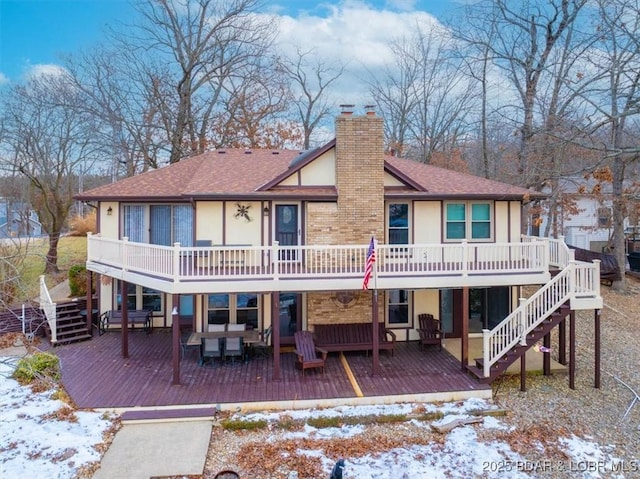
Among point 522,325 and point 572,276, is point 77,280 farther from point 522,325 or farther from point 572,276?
Answer: point 572,276

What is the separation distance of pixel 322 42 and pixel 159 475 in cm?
2908

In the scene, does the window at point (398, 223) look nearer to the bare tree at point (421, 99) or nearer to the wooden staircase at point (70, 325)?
the wooden staircase at point (70, 325)

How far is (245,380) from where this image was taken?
1018 cm

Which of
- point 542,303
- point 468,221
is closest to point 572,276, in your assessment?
point 542,303

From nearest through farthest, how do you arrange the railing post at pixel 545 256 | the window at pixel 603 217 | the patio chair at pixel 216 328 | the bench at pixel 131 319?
1. the railing post at pixel 545 256
2. the patio chair at pixel 216 328
3. the bench at pixel 131 319
4. the window at pixel 603 217

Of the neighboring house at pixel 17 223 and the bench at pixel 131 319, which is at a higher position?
the neighboring house at pixel 17 223

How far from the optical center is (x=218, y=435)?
8062mm

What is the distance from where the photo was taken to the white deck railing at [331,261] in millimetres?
10172

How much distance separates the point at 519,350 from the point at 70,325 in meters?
13.6

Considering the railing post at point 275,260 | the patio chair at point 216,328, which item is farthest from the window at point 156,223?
the railing post at point 275,260

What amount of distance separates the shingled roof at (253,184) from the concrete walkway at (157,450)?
6.31 metres

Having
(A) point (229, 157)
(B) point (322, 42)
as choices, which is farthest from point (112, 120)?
(B) point (322, 42)

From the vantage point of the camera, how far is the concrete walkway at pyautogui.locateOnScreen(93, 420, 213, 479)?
6848mm

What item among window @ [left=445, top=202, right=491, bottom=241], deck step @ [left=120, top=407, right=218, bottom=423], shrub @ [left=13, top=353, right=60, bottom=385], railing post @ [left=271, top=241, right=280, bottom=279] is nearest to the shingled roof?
window @ [left=445, top=202, right=491, bottom=241]
